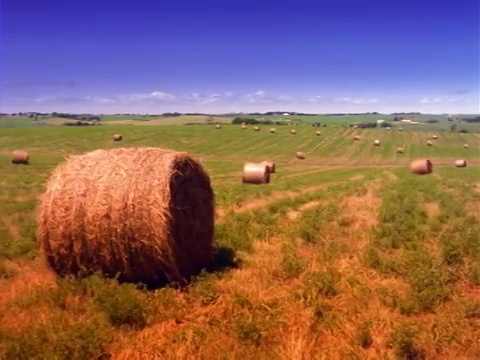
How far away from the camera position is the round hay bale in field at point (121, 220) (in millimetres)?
7984

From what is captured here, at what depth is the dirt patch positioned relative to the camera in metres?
14.5

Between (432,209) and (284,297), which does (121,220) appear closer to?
(284,297)

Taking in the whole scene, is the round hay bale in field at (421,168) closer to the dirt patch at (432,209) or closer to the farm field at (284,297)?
the dirt patch at (432,209)

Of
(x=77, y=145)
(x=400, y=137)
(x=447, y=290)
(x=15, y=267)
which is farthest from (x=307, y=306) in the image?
(x=400, y=137)

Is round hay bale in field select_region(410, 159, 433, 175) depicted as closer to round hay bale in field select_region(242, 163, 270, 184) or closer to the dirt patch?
round hay bale in field select_region(242, 163, 270, 184)

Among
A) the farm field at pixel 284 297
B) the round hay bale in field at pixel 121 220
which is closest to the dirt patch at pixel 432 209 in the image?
the farm field at pixel 284 297

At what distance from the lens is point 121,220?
802 cm

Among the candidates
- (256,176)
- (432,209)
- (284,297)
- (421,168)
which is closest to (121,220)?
(284,297)

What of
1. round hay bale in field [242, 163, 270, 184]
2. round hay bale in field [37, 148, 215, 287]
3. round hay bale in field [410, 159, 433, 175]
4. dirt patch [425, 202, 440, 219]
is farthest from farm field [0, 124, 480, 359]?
round hay bale in field [410, 159, 433, 175]

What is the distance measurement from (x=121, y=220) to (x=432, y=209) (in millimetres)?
11306

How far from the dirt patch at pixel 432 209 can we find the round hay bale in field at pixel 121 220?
8.48 meters

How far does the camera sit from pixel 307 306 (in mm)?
Result: 6938

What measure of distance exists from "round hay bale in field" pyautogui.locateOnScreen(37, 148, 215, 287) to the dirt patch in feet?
27.8

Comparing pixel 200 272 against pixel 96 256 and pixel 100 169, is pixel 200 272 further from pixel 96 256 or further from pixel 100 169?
pixel 100 169
